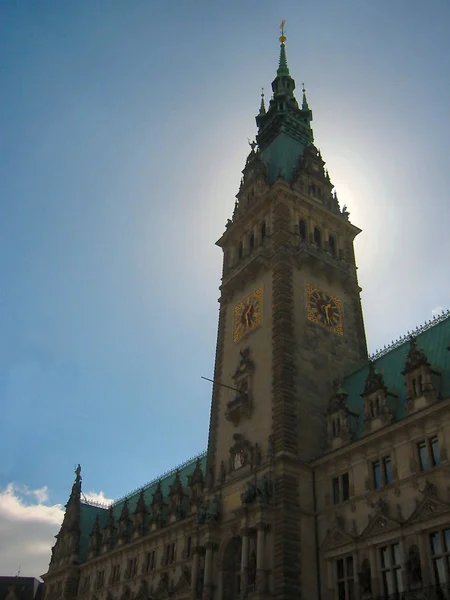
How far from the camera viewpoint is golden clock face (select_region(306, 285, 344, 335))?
4618 cm

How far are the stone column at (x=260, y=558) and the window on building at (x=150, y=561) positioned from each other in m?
20.3

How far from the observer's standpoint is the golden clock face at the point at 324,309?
46.2 metres

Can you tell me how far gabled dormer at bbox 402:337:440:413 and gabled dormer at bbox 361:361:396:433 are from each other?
161 centimetres

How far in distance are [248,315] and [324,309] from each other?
5674mm

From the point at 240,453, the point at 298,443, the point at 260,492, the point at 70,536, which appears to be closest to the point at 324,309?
the point at 298,443

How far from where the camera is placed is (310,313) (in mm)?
45844

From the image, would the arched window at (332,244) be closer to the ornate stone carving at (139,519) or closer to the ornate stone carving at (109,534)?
the ornate stone carving at (139,519)

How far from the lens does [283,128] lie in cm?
6153

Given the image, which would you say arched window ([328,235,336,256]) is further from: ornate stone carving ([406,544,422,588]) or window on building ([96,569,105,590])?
window on building ([96,569,105,590])

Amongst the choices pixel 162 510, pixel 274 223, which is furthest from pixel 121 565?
pixel 274 223

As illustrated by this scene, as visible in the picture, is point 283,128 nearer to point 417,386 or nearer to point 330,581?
point 417,386

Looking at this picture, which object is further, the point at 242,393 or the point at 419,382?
the point at 242,393

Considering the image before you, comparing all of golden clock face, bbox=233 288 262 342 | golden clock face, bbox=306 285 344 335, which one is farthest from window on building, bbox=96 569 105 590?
golden clock face, bbox=306 285 344 335

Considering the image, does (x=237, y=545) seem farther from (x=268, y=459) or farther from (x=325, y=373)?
(x=325, y=373)
